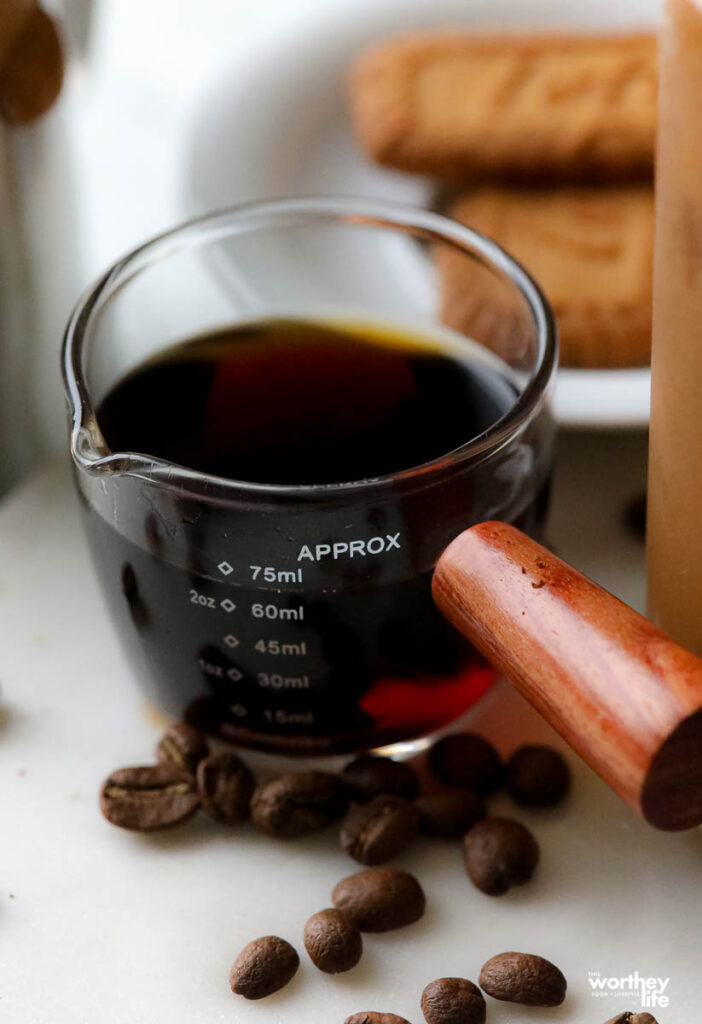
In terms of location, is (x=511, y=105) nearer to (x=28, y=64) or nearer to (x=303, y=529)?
(x=28, y=64)

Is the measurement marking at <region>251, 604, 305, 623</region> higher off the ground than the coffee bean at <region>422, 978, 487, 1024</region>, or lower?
higher

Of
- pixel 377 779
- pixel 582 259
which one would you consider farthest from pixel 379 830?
pixel 582 259

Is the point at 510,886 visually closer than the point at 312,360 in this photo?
Yes

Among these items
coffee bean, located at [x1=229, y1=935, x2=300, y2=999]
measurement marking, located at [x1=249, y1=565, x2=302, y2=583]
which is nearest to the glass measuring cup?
measurement marking, located at [x1=249, y1=565, x2=302, y2=583]

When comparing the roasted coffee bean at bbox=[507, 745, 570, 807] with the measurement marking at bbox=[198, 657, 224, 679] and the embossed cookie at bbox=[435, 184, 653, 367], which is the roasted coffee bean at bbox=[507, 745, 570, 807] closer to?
the measurement marking at bbox=[198, 657, 224, 679]

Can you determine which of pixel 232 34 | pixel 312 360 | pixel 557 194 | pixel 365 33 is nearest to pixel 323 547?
pixel 312 360

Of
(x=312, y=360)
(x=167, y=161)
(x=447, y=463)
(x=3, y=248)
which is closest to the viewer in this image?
(x=447, y=463)

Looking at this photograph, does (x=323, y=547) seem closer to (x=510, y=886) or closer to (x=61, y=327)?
(x=510, y=886)
